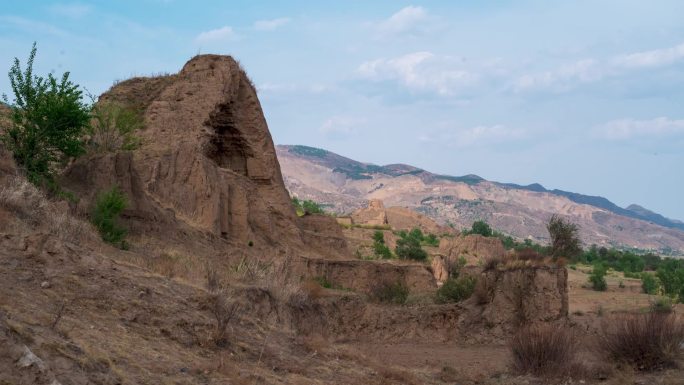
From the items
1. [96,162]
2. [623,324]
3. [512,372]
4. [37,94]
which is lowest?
[512,372]

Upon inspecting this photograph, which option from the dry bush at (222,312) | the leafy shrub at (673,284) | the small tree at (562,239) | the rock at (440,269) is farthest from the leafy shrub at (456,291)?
the small tree at (562,239)

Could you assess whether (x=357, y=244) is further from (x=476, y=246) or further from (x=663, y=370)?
(x=663, y=370)

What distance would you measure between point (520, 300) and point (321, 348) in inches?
523

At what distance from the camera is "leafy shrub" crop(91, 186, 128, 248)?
18047 millimetres

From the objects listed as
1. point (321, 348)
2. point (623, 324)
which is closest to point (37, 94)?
point (321, 348)

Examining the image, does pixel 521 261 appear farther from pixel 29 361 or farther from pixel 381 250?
pixel 381 250

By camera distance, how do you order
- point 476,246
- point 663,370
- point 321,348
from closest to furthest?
1. point 321,348
2. point 663,370
3. point 476,246

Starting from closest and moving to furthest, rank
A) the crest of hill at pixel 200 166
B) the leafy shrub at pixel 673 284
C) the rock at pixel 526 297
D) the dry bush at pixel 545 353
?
the dry bush at pixel 545 353, the crest of hill at pixel 200 166, the rock at pixel 526 297, the leafy shrub at pixel 673 284

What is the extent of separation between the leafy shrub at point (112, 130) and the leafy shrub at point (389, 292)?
10048 millimetres

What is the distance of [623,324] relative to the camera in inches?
673

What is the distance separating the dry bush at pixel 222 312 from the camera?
1230 centimetres

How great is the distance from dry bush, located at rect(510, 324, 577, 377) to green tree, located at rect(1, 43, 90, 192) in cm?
1109

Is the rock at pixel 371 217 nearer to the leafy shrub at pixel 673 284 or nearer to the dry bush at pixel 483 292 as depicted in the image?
the leafy shrub at pixel 673 284

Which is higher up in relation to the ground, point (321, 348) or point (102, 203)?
point (102, 203)
